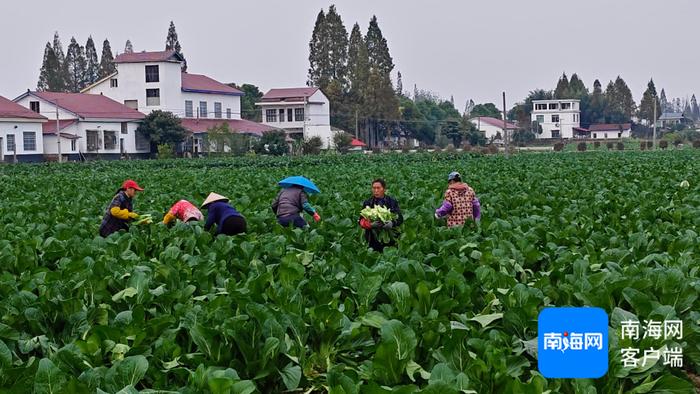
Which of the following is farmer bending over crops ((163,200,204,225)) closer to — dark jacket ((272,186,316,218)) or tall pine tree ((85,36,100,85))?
dark jacket ((272,186,316,218))

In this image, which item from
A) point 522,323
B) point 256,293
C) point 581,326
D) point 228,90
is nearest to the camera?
point 581,326

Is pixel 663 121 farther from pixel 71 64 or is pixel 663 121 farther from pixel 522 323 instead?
pixel 522 323

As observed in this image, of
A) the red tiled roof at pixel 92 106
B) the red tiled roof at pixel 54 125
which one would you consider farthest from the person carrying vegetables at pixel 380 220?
the red tiled roof at pixel 92 106

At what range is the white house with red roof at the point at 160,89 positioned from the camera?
68.2m

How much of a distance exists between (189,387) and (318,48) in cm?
8009

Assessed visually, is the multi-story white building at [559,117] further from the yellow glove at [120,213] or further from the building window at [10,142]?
the yellow glove at [120,213]

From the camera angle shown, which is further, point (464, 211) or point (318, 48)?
point (318, 48)

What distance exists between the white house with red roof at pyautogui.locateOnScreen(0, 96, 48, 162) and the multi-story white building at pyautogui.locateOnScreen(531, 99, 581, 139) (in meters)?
69.4

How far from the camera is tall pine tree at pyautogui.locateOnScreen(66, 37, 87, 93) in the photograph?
9549cm

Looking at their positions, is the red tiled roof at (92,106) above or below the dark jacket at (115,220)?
above

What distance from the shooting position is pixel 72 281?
6.86 m

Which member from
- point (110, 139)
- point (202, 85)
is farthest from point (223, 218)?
point (202, 85)

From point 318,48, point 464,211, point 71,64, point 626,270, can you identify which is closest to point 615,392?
point 626,270

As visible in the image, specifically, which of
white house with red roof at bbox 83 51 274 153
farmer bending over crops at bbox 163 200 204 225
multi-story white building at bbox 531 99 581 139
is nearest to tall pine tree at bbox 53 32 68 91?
white house with red roof at bbox 83 51 274 153
